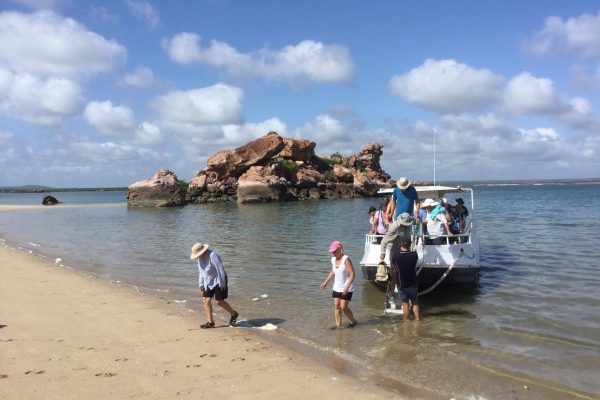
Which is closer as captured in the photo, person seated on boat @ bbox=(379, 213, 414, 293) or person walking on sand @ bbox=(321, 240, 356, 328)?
person walking on sand @ bbox=(321, 240, 356, 328)

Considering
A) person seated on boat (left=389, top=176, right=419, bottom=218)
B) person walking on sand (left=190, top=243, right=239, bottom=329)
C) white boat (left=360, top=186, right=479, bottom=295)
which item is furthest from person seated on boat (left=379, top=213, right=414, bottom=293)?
person walking on sand (left=190, top=243, right=239, bottom=329)

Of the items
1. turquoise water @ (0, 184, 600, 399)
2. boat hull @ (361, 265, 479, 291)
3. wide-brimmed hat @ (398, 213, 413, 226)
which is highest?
wide-brimmed hat @ (398, 213, 413, 226)

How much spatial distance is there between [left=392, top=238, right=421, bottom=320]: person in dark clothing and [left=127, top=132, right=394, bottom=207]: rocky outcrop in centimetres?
4733

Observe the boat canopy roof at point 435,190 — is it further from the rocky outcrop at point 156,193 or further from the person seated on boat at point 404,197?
the rocky outcrop at point 156,193

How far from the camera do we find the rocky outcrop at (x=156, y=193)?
5559 cm

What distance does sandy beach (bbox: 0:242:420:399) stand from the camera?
19.3 feet

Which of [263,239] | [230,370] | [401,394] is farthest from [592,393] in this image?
[263,239]

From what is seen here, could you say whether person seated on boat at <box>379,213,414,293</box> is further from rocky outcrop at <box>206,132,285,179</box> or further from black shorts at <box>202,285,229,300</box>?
rocky outcrop at <box>206,132,285,179</box>

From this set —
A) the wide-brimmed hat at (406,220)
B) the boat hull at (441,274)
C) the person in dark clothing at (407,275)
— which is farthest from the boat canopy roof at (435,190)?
the person in dark clothing at (407,275)

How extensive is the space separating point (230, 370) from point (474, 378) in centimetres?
355

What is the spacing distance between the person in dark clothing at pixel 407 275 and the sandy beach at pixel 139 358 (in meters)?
2.87

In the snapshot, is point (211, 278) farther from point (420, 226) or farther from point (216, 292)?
point (420, 226)

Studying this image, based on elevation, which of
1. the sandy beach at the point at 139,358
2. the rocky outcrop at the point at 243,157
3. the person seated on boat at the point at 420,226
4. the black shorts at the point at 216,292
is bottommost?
the sandy beach at the point at 139,358

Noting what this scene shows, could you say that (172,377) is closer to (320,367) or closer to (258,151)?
(320,367)
